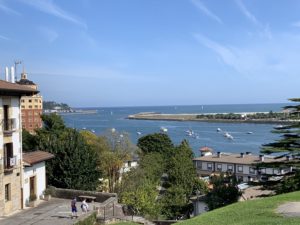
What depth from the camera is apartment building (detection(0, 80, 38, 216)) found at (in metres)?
24.4

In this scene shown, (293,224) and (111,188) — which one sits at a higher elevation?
(293,224)

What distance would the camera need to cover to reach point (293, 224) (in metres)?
12.2

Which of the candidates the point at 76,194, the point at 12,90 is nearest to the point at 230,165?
the point at 76,194

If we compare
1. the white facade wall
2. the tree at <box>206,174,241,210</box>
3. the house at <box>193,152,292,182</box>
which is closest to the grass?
the white facade wall

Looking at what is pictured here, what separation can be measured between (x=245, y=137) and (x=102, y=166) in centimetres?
11163

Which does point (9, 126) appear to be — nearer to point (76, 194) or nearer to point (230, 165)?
point (76, 194)

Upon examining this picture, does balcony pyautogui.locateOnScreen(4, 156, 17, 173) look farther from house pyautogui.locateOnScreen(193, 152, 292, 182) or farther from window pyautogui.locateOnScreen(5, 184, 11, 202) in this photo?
house pyautogui.locateOnScreen(193, 152, 292, 182)

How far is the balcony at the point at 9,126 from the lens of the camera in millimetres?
24897

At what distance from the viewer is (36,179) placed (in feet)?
93.2

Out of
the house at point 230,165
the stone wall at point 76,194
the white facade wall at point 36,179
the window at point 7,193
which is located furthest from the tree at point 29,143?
the house at point 230,165

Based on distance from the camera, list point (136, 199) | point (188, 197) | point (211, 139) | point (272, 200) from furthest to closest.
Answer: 1. point (211, 139)
2. point (188, 197)
3. point (136, 199)
4. point (272, 200)

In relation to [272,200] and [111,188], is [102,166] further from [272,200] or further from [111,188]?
[272,200]

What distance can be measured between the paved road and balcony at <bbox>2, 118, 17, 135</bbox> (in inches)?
187

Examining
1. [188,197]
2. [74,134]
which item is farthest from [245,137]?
[74,134]
